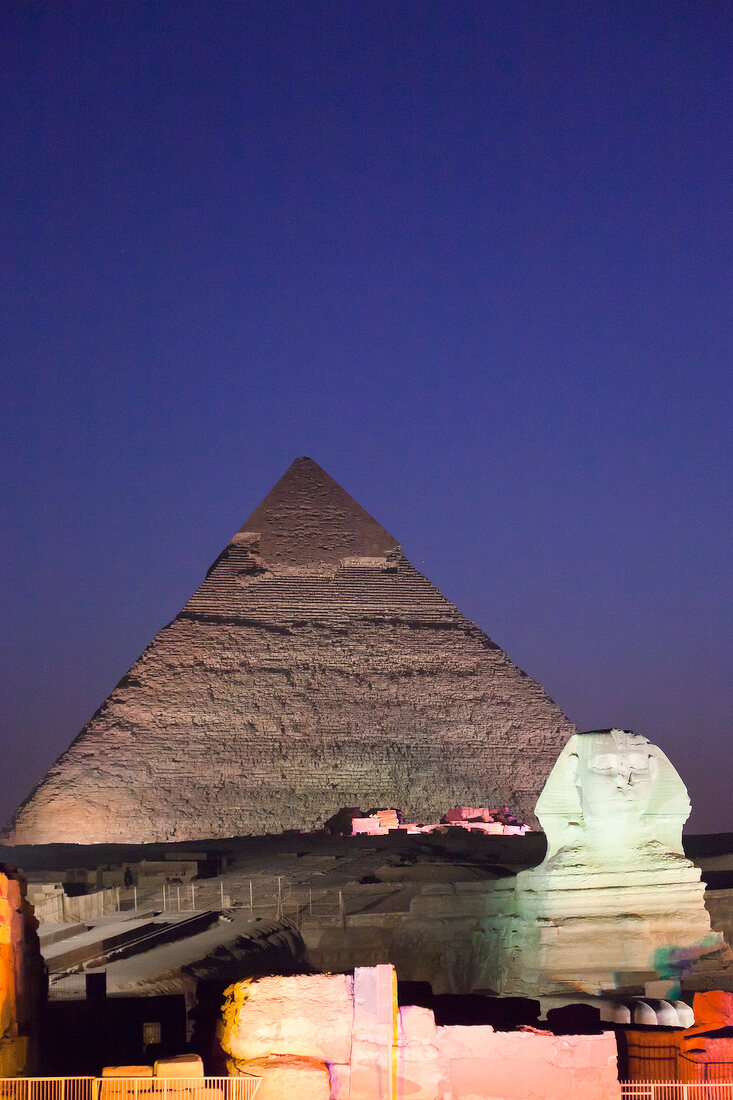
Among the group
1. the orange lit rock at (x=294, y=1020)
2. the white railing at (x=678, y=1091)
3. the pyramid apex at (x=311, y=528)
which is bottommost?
the white railing at (x=678, y=1091)

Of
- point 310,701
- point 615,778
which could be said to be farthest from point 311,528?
point 615,778

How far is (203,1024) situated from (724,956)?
2.63m

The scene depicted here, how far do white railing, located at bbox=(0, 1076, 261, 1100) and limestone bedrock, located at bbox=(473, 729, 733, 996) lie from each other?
258cm

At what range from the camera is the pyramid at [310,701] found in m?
42.8

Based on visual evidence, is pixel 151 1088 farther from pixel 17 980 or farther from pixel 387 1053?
pixel 17 980

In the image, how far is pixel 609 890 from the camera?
7.06 m

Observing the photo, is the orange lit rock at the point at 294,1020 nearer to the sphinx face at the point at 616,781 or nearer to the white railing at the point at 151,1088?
the white railing at the point at 151,1088

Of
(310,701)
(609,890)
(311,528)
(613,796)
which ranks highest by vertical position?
(311,528)

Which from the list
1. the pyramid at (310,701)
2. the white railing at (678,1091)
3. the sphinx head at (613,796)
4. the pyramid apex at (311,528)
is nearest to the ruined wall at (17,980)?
the white railing at (678,1091)

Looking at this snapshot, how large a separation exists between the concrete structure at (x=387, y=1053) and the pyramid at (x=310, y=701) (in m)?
36.8

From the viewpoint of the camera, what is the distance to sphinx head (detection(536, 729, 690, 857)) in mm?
7176

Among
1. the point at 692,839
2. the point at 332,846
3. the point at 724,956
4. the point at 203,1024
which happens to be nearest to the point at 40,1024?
the point at 203,1024

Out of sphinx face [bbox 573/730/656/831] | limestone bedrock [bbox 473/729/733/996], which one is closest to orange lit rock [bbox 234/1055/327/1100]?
limestone bedrock [bbox 473/729/733/996]

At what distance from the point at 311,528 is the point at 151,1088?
44.4 meters
